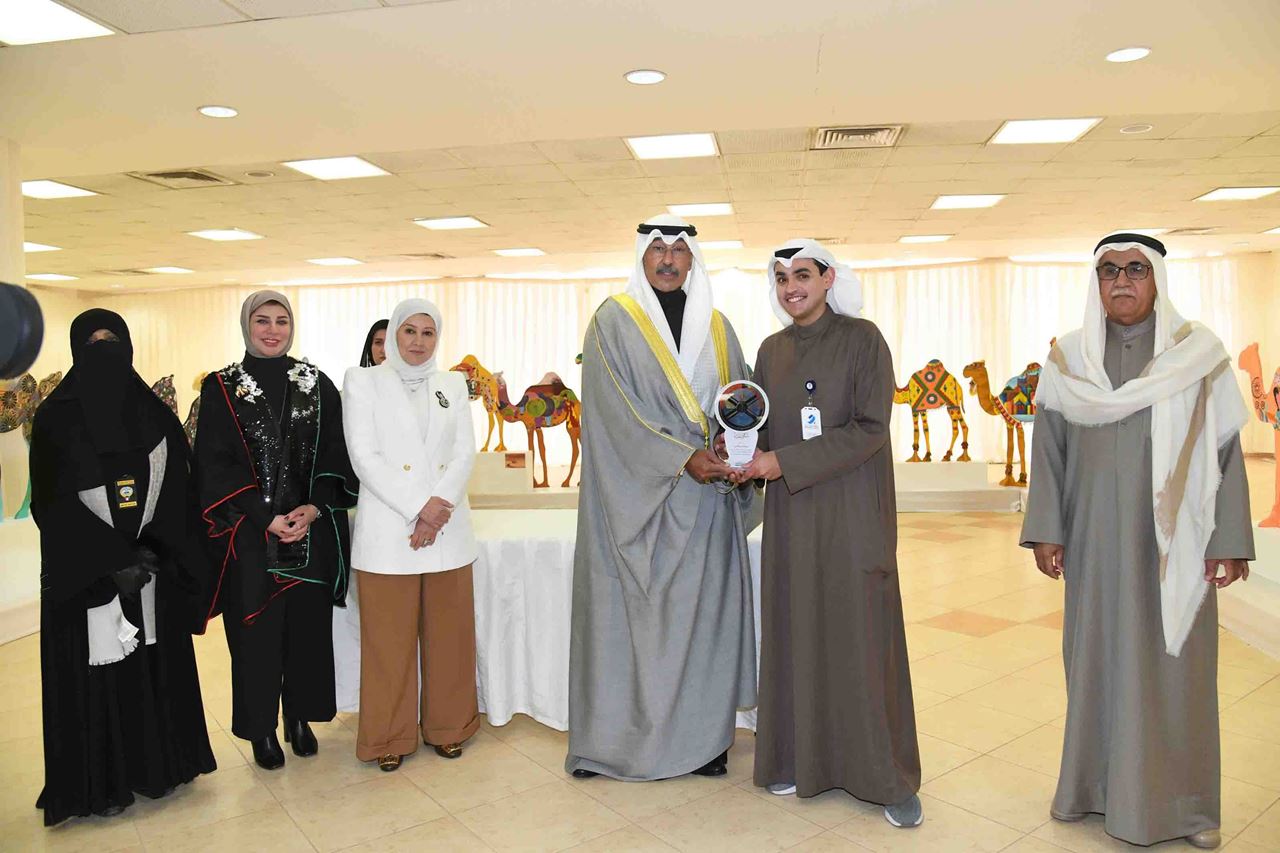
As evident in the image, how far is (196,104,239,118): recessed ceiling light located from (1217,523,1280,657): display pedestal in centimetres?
583

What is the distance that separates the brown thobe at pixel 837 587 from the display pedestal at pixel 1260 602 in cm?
251

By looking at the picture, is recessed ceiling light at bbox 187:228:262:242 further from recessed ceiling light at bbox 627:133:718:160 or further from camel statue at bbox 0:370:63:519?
recessed ceiling light at bbox 627:133:718:160

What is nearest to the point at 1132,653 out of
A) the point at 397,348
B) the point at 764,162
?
the point at 397,348

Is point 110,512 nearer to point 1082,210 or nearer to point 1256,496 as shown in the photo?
point 1082,210

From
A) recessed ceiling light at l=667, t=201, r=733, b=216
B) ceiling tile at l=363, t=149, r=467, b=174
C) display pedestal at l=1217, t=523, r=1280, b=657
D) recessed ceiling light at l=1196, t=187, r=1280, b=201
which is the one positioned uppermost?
ceiling tile at l=363, t=149, r=467, b=174

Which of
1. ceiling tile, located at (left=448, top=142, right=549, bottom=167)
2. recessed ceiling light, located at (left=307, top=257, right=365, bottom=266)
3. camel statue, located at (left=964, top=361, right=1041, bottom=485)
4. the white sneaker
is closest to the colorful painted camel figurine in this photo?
camel statue, located at (left=964, top=361, right=1041, bottom=485)

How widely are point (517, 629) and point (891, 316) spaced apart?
11.7m

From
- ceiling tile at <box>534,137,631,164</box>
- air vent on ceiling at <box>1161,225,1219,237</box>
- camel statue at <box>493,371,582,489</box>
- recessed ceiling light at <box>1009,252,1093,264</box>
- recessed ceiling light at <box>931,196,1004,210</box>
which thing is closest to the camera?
ceiling tile at <box>534,137,631,164</box>

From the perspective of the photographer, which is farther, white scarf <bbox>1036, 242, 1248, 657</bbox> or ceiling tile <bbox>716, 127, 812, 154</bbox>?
ceiling tile <bbox>716, 127, 812, 154</bbox>

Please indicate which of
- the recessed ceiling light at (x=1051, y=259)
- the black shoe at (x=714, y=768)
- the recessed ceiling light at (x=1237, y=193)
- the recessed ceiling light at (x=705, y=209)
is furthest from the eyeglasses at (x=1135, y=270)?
the recessed ceiling light at (x=1051, y=259)

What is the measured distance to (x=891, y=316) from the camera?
14141 millimetres

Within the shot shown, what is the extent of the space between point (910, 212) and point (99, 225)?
8.01 metres

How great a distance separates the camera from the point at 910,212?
9.20 m

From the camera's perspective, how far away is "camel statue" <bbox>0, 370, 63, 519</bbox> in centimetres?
625
